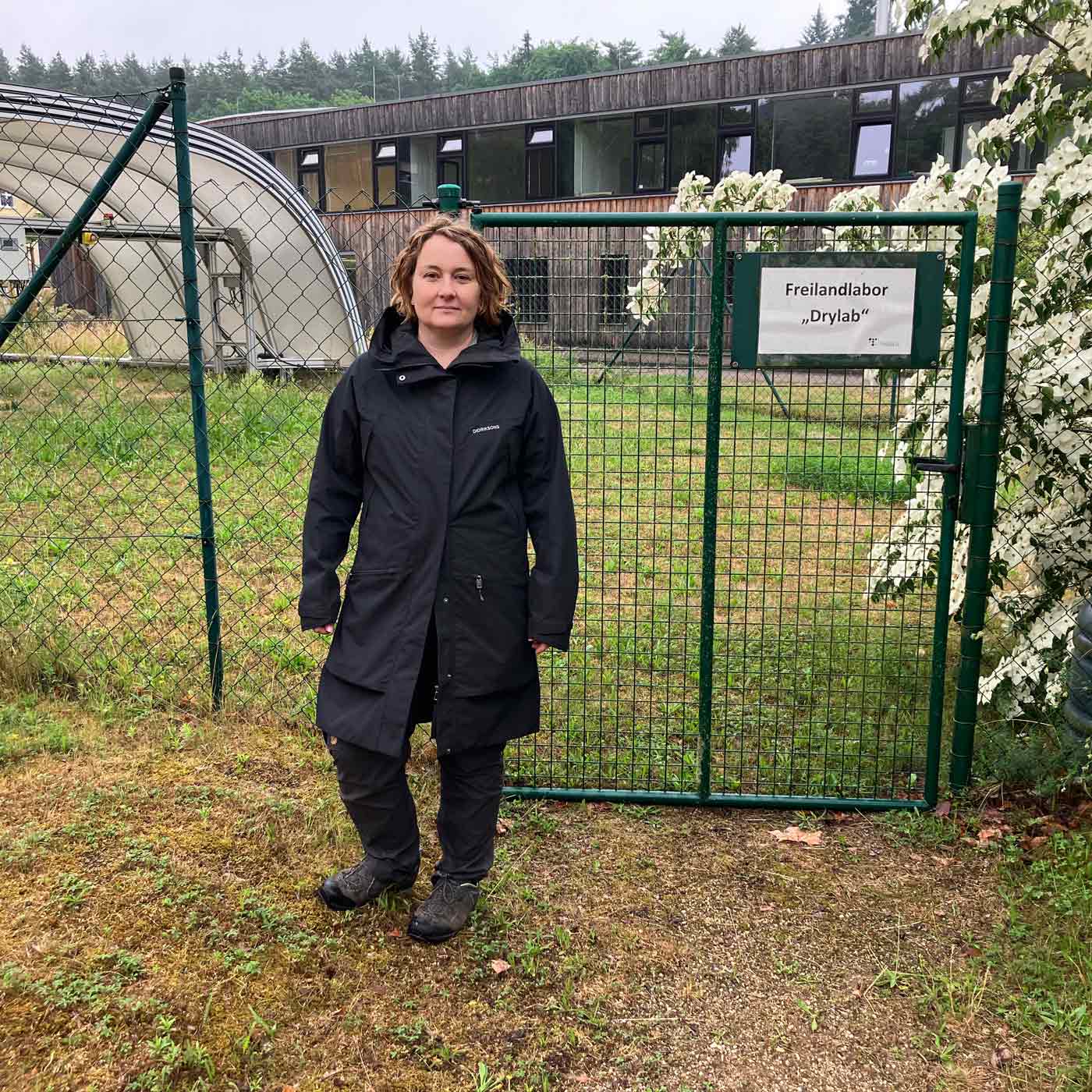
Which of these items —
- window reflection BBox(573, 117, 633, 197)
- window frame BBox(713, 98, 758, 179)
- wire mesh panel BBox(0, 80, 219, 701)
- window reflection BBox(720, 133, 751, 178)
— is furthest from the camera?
window reflection BBox(573, 117, 633, 197)

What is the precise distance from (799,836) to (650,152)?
18.8m

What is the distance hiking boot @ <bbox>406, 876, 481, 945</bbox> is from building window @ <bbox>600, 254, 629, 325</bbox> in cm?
191

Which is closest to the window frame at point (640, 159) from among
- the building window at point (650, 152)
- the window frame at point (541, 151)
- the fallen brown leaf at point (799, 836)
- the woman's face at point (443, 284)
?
the building window at point (650, 152)

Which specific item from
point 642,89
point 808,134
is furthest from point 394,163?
point 808,134

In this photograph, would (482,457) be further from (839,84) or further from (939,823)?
(839,84)

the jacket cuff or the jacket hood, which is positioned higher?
the jacket hood

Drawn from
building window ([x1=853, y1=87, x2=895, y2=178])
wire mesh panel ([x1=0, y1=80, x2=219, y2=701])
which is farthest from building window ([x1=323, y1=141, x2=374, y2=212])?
building window ([x1=853, y1=87, x2=895, y2=178])

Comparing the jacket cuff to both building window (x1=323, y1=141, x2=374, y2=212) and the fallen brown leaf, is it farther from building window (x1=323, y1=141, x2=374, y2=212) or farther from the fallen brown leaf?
building window (x1=323, y1=141, x2=374, y2=212)

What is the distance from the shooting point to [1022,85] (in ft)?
14.7

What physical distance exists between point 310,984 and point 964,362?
2795 mm

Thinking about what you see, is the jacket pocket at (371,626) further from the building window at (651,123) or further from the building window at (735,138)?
the building window at (651,123)

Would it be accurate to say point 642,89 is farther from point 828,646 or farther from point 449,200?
point 449,200

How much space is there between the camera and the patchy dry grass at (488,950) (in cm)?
246

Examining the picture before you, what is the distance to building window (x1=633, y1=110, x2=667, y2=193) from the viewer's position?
65.6 feet
